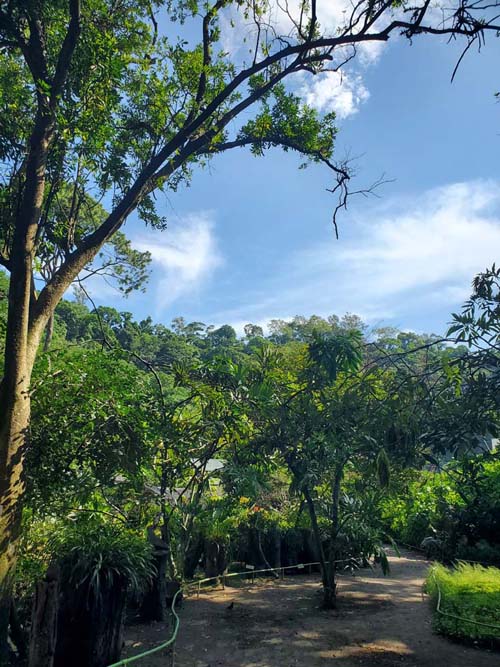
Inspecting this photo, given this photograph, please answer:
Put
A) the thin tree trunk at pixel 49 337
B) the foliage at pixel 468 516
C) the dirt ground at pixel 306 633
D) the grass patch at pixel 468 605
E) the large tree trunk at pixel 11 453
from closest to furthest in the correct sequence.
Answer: the large tree trunk at pixel 11 453, the dirt ground at pixel 306 633, the grass patch at pixel 468 605, the thin tree trunk at pixel 49 337, the foliage at pixel 468 516

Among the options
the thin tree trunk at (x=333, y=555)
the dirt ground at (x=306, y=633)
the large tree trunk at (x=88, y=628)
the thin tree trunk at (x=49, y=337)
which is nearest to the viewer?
the large tree trunk at (x=88, y=628)

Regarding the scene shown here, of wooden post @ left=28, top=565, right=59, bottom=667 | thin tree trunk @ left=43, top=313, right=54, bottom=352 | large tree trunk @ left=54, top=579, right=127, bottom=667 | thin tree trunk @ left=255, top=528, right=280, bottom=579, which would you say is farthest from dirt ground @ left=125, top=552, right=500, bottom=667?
thin tree trunk @ left=43, top=313, right=54, bottom=352

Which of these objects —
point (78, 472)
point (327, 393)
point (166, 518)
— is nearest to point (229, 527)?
point (166, 518)

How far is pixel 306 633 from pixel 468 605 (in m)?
2.25

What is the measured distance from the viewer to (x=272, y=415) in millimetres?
7262

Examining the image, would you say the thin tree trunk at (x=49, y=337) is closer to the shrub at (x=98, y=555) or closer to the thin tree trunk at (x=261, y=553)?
the shrub at (x=98, y=555)

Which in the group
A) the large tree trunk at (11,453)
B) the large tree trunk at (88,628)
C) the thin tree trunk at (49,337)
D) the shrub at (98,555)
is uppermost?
the thin tree trunk at (49,337)

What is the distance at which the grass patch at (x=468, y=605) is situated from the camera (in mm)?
5605

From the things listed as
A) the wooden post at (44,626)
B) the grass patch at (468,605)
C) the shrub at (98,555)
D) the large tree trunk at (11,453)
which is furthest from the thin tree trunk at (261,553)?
the wooden post at (44,626)

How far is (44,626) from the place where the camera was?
380cm

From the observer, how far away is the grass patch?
221 inches

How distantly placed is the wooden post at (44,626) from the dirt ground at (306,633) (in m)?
A: 1.87

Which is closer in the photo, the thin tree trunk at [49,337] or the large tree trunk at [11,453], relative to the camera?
the large tree trunk at [11,453]

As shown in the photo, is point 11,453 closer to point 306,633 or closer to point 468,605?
point 306,633
